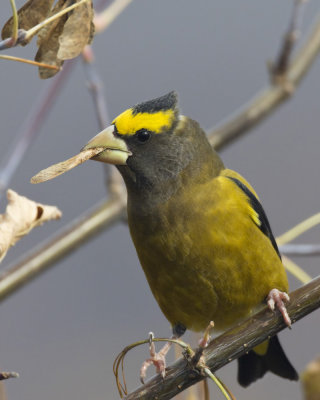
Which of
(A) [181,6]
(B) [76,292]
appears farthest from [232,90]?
Answer: (B) [76,292]

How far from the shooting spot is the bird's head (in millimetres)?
3088

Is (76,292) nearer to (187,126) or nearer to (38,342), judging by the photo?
(38,342)

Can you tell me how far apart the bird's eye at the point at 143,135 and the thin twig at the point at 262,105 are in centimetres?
62

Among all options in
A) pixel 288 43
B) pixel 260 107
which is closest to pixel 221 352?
pixel 260 107

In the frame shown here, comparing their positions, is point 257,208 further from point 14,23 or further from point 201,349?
point 14,23

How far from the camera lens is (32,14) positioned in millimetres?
2406

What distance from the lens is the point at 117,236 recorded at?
28.5 ft

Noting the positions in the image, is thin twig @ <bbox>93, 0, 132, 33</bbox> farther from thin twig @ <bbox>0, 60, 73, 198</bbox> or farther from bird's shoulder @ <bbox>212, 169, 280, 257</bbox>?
bird's shoulder @ <bbox>212, 169, 280, 257</bbox>

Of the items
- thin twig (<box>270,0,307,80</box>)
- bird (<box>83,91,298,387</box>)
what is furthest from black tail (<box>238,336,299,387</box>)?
thin twig (<box>270,0,307,80</box>)

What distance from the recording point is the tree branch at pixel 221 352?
2.66 meters

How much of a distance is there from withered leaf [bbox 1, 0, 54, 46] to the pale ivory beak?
23.0 inches

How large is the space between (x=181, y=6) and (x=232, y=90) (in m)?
1.80

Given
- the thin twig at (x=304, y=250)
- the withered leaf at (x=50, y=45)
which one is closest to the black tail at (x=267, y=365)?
the thin twig at (x=304, y=250)

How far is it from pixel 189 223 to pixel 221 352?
0.68 metres
